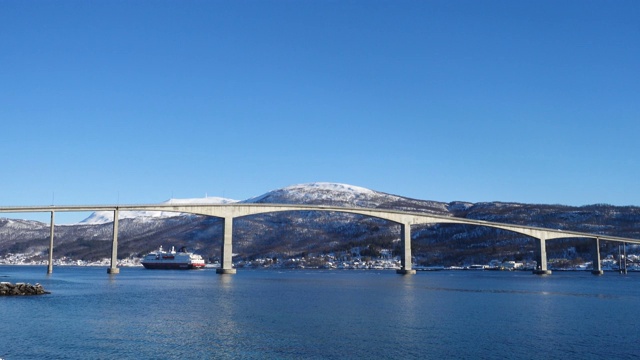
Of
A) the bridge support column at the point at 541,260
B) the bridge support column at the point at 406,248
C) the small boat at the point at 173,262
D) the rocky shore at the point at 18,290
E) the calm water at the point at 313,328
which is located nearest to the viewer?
the calm water at the point at 313,328

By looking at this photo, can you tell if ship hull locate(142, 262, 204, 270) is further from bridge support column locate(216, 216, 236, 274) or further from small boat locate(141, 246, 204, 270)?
bridge support column locate(216, 216, 236, 274)

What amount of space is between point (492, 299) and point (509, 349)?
1145 inches

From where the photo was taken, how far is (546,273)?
130500mm

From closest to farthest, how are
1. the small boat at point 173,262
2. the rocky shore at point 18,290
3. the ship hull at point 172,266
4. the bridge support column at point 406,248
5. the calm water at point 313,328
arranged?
the calm water at point 313,328, the rocky shore at point 18,290, the bridge support column at point 406,248, the ship hull at point 172,266, the small boat at point 173,262

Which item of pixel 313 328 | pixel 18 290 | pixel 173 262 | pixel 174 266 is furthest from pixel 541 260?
pixel 313 328

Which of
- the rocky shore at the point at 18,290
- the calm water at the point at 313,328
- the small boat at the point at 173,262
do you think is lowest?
the calm water at the point at 313,328

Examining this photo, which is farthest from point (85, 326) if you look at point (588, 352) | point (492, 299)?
point (492, 299)

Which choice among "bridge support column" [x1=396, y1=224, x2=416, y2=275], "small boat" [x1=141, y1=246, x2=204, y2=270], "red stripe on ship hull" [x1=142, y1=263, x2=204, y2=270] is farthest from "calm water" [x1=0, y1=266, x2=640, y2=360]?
"small boat" [x1=141, y1=246, x2=204, y2=270]

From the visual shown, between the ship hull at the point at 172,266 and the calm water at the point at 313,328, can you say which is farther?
the ship hull at the point at 172,266

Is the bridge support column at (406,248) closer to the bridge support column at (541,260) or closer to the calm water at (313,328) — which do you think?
the bridge support column at (541,260)

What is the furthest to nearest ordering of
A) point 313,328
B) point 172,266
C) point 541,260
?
point 172,266
point 541,260
point 313,328

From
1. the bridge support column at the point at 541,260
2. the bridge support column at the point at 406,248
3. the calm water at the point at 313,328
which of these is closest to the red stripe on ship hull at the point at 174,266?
the bridge support column at the point at 406,248

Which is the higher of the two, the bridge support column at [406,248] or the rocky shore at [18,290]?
the bridge support column at [406,248]

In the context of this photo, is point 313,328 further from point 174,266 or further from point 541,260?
point 174,266
